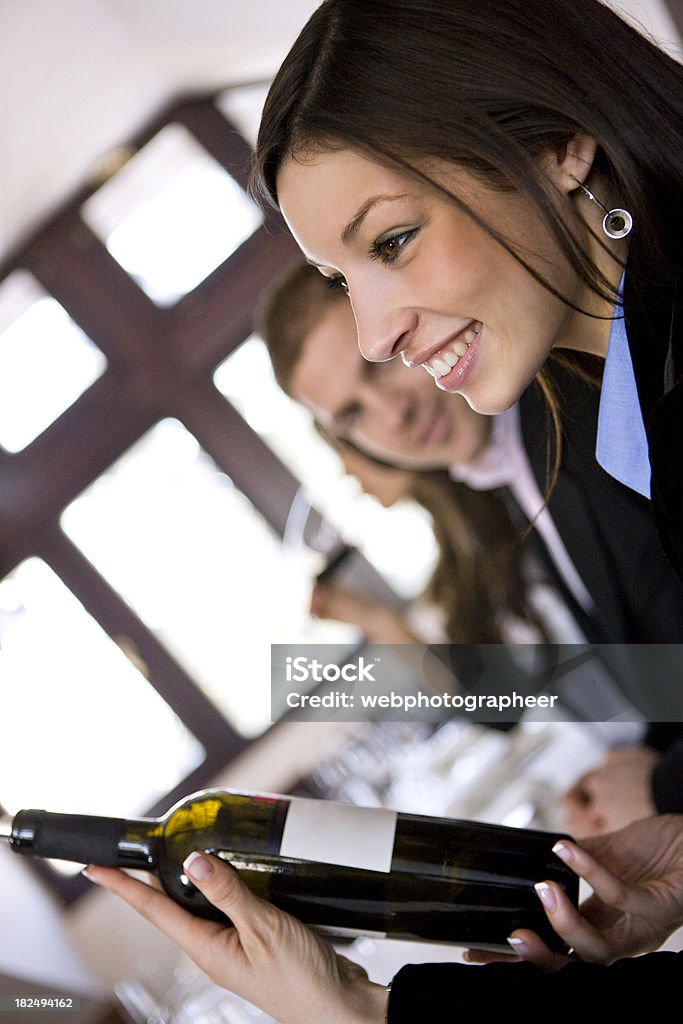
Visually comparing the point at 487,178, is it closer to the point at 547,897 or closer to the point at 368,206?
the point at 368,206

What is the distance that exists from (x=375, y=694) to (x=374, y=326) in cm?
47

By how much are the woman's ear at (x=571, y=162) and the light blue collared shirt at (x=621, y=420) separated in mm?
93

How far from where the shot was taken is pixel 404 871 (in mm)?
682

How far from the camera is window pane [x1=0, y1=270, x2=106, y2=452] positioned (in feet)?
3.28

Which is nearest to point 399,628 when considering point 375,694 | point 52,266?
point 375,694

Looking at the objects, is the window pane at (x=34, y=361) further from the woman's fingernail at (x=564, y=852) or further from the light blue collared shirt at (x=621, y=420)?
the woman's fingernail at (x=564, y=852)

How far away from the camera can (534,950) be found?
2.24 ft

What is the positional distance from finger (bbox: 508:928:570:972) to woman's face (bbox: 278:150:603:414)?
1.28 ft

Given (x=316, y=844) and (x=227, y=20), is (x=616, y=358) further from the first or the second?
(x=227, y=20)

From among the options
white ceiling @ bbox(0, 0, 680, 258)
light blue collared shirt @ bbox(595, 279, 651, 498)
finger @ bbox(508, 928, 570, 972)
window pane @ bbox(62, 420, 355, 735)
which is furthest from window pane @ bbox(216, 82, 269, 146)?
finger @ bbox(508, 928, 570, 972)

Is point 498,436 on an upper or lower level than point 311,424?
lower

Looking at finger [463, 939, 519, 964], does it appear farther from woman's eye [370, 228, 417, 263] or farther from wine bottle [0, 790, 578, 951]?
woman's eye [370, 228, 417, 263]

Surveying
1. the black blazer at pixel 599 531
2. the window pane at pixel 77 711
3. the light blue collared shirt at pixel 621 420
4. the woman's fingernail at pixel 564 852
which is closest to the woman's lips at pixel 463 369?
the light blue collared shirt at pixel 621 420

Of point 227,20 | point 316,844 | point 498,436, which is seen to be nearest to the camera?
point 316,844
